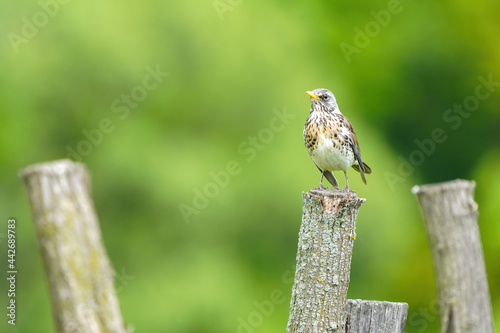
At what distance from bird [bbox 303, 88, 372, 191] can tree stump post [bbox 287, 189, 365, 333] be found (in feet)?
6.27

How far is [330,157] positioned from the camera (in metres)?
6.53

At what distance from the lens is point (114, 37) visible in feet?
36.1

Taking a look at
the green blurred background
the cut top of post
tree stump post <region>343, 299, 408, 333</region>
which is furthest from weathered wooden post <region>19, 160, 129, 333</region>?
the green blurred background

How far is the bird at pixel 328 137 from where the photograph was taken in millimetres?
6527

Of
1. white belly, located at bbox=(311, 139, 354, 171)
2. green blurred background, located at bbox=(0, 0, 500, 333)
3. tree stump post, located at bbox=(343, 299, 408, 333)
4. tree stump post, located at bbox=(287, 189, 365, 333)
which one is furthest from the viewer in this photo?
green blurred background, located at bbox=(0, 0, 500, 333)

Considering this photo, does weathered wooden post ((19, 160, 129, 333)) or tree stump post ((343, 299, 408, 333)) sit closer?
weathered wooden post ((19, 160, 129, 333))

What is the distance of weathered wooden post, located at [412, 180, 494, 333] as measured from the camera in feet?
20.3

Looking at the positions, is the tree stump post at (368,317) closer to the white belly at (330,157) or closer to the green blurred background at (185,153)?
the white belly at (330,157)

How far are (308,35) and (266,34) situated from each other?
143cm

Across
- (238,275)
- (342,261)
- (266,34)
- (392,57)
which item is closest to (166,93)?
(266,34)

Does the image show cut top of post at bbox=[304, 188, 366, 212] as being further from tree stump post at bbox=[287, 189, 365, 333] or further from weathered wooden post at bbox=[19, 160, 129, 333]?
weathered wooden post at bbox=[19, 160, 129, 333]

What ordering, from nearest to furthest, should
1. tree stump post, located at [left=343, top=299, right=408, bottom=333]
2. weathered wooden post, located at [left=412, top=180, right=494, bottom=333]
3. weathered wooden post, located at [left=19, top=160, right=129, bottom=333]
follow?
weathered wooden post, located at [left=19, top=160, right=129, bottom=333]
tree stump post, located at [left=343, top=299, right=408, bottom=333]
weathered wooden post, located at [left=412, top=180, right=494, bottom=333]

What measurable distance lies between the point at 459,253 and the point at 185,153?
543 cm

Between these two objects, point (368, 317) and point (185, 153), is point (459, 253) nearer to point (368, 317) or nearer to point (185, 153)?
point (368, 317)
